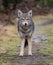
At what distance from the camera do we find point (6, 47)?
11227 mm

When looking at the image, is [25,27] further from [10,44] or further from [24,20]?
[10,44]

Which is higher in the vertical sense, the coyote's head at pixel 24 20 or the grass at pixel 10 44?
the coyote's head at pixel 24 20

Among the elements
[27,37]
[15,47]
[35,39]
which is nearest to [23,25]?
[27,37]

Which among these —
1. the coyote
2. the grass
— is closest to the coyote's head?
the coyote

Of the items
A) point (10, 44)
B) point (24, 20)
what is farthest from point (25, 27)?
point (10, 44)

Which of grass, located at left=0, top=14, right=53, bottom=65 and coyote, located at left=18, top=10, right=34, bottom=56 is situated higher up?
coyote, located at left=18, top=10, right=34, bottom=56

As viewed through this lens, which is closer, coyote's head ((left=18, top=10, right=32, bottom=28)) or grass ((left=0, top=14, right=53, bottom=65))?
coyote's head ((left=18, top=10, right=32, bottom=28))

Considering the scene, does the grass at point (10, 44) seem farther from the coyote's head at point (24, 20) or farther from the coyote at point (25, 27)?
the coyote's head at point (24, 20)

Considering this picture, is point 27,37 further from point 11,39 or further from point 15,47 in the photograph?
point 11,39

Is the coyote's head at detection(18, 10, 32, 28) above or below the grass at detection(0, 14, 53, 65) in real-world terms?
above

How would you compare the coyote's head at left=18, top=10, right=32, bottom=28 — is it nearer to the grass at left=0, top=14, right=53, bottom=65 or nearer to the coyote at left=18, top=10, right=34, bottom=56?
the coyote at left=18, top=10, right=34, bottom=56

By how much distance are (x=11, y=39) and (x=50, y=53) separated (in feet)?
12.4

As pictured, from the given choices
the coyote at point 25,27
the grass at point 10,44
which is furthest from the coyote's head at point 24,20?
the grass at point 10,44

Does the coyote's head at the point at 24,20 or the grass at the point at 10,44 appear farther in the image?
the grass at the point at 10,44
